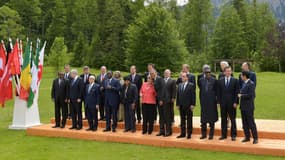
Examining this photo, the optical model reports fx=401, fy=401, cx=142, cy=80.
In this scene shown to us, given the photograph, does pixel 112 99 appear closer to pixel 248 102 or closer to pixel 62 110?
pixel 62 110

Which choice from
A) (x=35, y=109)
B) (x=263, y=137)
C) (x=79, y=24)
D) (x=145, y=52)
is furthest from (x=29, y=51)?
(x=79, y=24)

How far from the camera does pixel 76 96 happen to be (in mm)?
12508

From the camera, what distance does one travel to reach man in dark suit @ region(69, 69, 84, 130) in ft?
41.0

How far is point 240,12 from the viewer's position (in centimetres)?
6281

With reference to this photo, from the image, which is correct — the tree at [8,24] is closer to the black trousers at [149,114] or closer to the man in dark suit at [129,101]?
the man in dark suit at [129,101]

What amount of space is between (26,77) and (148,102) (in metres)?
5.08

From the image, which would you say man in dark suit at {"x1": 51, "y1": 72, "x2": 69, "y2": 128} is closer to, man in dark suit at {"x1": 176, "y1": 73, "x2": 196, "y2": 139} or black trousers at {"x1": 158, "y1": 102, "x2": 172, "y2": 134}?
black trousers at {"x1": 158, "y1": 102, "x2": 172, "y2": 134}

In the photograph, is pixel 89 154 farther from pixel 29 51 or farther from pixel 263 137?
pixel 29 51

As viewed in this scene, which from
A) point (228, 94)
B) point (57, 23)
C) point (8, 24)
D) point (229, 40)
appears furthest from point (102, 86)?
point (57, 23)

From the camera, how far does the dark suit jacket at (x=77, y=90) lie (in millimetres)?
12500

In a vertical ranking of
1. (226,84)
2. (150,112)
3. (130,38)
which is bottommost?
(150,112)

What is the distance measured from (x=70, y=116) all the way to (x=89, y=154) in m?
3.53

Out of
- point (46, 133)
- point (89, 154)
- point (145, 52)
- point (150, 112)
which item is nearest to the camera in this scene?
point (89, 154)

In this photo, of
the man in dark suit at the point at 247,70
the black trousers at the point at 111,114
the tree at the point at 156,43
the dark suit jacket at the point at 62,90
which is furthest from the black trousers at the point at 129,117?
the tree at the point at 156,43
